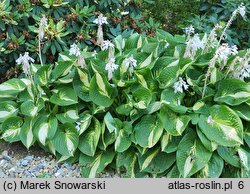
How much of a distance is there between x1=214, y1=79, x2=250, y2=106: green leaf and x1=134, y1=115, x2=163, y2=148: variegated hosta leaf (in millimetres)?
518

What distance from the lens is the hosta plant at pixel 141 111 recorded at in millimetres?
3631

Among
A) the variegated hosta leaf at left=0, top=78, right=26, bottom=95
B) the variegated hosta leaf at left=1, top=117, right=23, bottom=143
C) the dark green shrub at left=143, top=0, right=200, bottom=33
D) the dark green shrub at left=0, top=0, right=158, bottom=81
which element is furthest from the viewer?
the dark green shrub at left=143, top=0, right=200, bottom=33

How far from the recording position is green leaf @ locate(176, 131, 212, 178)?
3.58 meters

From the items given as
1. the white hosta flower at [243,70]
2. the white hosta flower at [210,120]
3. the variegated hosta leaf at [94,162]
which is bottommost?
the variegated hosta leaf at [94,162]

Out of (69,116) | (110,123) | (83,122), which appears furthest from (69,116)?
(110,123)

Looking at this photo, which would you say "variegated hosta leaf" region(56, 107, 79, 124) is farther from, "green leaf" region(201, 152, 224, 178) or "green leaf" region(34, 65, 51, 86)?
"green leaf" region(201, 152, 224, 178)

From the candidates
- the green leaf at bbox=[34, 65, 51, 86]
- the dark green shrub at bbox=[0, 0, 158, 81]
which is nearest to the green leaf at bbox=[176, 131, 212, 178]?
the green leaf at bbox=[34, 65, 51, 86]

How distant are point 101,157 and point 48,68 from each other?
86 centimetres

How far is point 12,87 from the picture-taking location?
4.03 m

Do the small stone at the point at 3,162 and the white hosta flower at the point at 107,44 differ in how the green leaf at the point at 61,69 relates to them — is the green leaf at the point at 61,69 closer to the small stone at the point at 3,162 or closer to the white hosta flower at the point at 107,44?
the white hosta flower at the point at 107,44

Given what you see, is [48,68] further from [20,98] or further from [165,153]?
[165,153]

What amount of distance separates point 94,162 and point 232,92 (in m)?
1.22

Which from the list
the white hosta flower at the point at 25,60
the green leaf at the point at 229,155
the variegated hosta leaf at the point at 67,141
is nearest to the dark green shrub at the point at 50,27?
the white hosta flower at the point at 25,60

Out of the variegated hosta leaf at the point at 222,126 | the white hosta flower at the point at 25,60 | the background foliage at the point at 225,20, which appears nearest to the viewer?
the variegated hosta leaf at the point at 222,126
